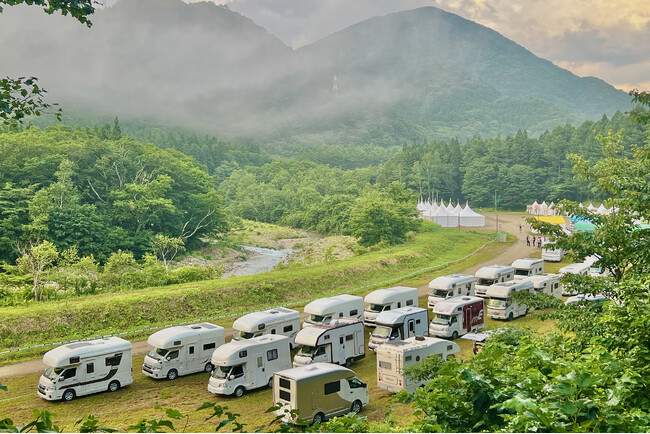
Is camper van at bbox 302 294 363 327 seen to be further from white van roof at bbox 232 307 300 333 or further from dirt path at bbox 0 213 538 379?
dirt path at bbox 0 213 538 379

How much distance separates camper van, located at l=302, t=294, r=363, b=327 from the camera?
23.1 meters

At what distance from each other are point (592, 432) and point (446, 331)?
1965 cm

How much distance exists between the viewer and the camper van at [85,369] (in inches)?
685

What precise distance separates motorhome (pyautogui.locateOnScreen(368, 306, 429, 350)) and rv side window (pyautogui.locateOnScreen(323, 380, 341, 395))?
6461 millimetres

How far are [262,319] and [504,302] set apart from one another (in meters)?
13.0

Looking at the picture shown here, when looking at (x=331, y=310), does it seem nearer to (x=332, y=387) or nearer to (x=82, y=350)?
(x=332, y=387)

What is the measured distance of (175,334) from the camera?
64.3 ft

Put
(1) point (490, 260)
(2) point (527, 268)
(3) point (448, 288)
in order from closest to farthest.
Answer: (3) point (448, 288) < (2) point (527, 268) < (1) point (490, 260)

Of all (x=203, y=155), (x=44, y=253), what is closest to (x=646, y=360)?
(x=44, y=253)

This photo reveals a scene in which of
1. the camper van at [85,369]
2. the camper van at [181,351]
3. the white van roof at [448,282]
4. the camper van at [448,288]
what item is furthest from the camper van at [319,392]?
the white van roof at [448,282]

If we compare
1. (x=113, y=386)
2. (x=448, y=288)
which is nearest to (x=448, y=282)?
(x=448, y=288)

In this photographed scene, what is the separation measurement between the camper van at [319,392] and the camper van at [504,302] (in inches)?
514

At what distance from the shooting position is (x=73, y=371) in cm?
1766

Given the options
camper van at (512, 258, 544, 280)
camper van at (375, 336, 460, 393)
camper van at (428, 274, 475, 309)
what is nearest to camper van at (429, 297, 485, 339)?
camper van at (428, 274, 475, 309)
